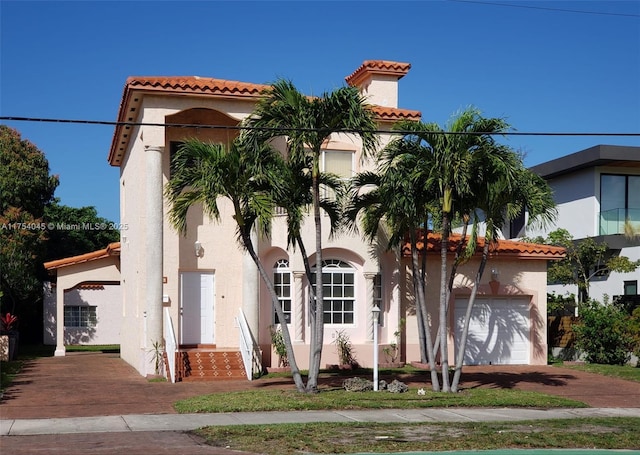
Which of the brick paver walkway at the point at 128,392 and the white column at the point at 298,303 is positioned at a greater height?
the white column at the point at 298,303

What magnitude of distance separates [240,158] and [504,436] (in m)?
7.85

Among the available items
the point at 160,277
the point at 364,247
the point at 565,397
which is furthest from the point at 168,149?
the point at 565,397

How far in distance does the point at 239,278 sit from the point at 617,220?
1586 centimetres

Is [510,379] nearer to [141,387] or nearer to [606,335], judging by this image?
[606,335]

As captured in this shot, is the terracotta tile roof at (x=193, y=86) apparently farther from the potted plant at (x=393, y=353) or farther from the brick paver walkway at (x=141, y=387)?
the potted plant at (x=393, y=353)

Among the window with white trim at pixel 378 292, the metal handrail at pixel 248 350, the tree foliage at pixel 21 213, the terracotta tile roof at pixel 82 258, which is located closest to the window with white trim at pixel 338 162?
the window with white trim at pixel 378 292

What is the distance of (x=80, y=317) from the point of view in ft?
137

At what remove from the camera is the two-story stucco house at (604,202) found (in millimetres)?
31391

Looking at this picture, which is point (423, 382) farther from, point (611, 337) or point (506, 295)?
point (611, 337)

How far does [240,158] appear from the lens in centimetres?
1770

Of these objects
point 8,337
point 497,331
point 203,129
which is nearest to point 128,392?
point 203,129

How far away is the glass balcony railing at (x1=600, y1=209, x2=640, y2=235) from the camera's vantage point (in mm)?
32188

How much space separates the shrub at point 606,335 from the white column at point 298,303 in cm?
897

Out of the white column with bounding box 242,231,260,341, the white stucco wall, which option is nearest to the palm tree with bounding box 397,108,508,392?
the white column with bounding box 242,231,260,341
